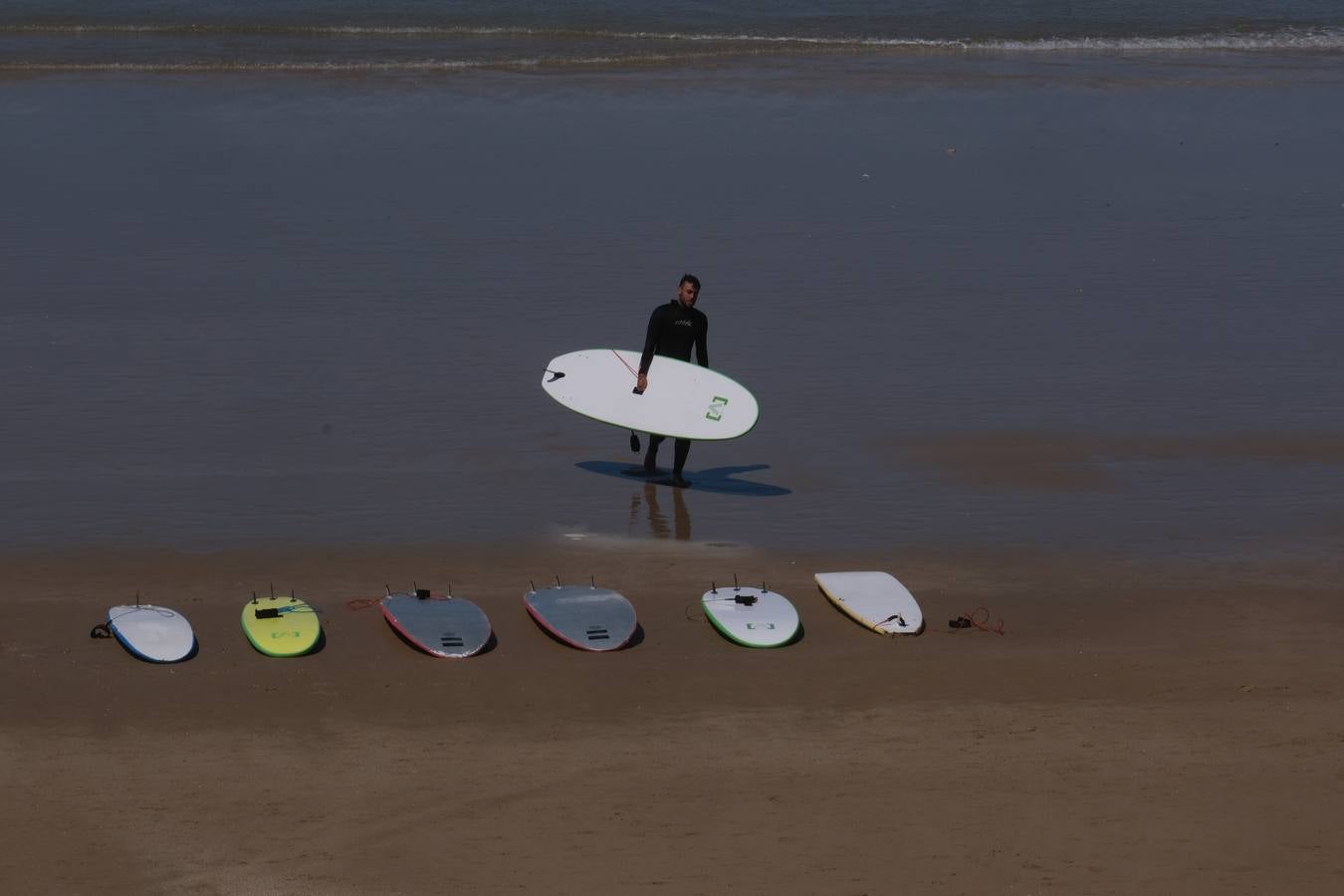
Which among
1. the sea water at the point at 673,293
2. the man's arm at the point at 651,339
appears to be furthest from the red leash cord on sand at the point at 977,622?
the man's arm at the point at 651,339

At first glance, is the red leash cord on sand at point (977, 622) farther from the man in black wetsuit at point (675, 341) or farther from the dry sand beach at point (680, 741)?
the man in black wetsuit at point (675, 341)

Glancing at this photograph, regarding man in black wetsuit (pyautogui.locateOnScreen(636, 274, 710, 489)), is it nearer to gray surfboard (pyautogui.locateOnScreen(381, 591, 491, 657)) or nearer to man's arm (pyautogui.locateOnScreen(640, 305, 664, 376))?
man's arm (pyautogui.locateOnScreen(640, 305, 664, 376))

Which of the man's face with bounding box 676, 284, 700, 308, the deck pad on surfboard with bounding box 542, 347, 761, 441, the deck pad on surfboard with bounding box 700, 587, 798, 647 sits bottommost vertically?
the deck pad on surfboard with bounding box 700, 587, 798, 647

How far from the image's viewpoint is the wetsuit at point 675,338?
12.4m

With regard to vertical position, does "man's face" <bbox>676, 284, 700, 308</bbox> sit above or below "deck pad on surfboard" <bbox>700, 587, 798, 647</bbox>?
above

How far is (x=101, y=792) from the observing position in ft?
26.7

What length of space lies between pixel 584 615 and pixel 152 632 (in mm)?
2346

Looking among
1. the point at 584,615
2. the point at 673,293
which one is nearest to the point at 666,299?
the point at 673,293

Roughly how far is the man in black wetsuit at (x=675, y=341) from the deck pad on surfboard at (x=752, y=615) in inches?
87.3

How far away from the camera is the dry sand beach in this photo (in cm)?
774

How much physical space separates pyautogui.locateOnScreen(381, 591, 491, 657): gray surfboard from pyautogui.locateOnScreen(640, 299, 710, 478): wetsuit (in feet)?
8.79

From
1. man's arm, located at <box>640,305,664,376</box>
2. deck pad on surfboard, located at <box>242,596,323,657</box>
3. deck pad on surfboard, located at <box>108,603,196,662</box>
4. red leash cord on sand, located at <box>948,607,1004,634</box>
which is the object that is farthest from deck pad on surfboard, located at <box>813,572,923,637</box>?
deck pad on surfboard, located at <box>108,603,196,662</box>

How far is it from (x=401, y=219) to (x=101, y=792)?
11494 millimetres

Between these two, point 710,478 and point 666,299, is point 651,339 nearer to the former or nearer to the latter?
point 710,478
